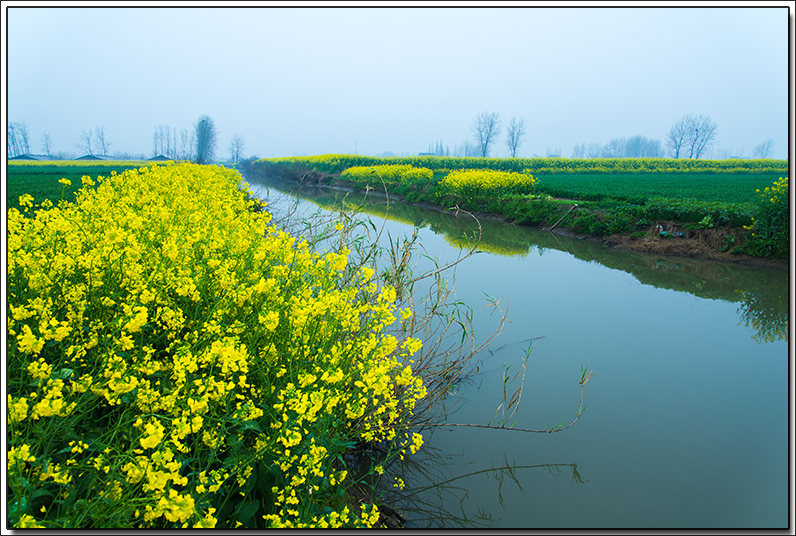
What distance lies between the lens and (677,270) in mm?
8258

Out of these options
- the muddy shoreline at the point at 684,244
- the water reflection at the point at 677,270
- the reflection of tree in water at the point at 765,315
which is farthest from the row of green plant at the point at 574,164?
the reflection of tree in water at the point at 765,315

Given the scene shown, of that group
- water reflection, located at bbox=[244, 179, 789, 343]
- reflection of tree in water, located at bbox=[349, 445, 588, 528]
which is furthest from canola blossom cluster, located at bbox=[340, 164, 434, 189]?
reflection of tree in water, located at bbox=[349, 445, 588, 528]

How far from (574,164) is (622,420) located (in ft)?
131

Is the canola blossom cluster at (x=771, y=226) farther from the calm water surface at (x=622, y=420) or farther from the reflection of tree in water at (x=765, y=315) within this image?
the calm water surface at (x=622, y=420)

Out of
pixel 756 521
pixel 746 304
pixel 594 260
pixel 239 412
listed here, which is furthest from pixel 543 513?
pixel 594 260

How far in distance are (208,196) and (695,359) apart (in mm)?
5728

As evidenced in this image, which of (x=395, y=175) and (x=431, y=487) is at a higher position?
(x=395, y=175)

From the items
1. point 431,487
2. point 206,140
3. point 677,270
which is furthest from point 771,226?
point 206,140

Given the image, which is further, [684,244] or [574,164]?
[574,164]

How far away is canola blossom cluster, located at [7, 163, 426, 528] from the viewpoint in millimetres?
1490

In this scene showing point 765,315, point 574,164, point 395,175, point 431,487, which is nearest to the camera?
point 431,487

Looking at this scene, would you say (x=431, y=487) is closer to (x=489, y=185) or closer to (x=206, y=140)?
(x=489, y=185)

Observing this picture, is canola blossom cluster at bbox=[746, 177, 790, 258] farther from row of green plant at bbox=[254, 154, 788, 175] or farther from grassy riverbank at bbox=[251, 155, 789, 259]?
row of green plant at bbox=[254, 154, 788, 175]

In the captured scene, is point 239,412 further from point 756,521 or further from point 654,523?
point 756,521
